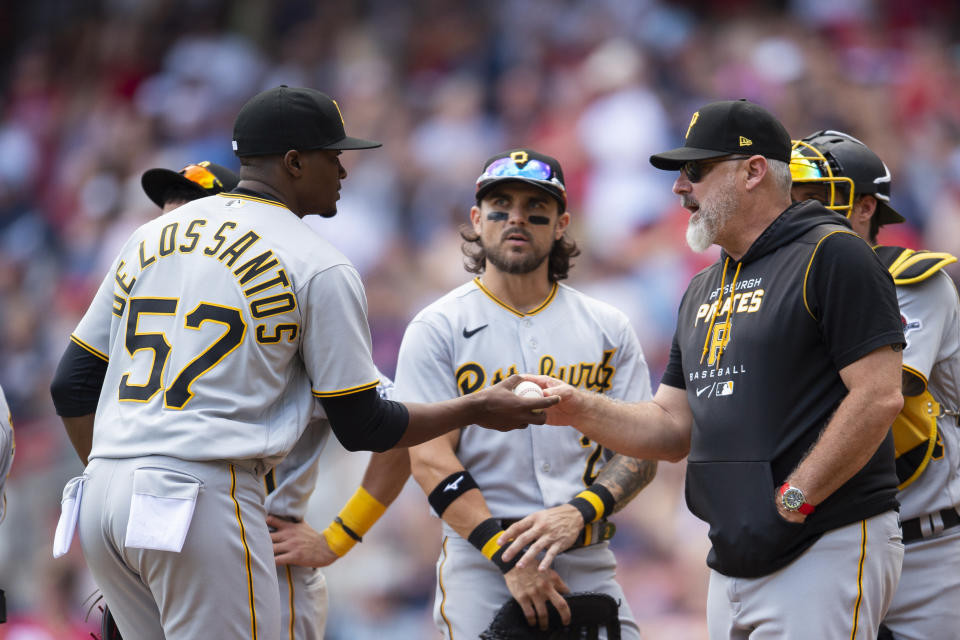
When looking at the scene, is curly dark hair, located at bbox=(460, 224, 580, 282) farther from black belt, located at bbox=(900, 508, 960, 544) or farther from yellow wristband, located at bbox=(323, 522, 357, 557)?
black belt, located at bbox=(900, 508, 960, 544)

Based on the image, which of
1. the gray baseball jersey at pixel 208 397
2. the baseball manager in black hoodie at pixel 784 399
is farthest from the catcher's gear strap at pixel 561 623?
the gray baseball jersey at pixel 208 397

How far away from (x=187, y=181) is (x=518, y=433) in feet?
6.02

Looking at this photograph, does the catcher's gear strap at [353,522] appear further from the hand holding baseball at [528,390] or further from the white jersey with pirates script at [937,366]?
the white jersey with pirates script at [937,366]

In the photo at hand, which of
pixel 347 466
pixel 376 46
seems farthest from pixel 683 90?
pixel 347 466

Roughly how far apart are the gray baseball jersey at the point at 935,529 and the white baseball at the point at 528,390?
4.84 feet

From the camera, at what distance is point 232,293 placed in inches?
141

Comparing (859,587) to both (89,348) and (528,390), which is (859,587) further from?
(89,348)

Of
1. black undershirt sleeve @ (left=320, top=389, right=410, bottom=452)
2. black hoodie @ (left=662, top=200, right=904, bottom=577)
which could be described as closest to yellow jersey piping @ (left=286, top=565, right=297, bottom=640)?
black undershirt sleeve @ (left=320, top=389, right=410, bottom=452)

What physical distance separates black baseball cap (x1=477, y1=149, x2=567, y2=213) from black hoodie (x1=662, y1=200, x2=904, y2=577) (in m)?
1.19

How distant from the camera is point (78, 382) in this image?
3982 mm

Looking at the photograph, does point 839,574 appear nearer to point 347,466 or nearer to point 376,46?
point 347,466

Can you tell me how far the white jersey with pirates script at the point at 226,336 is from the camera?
353 cm

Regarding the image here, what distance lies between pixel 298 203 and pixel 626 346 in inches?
66.2

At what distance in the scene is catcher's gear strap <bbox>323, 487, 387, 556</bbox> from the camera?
4.79 meters
